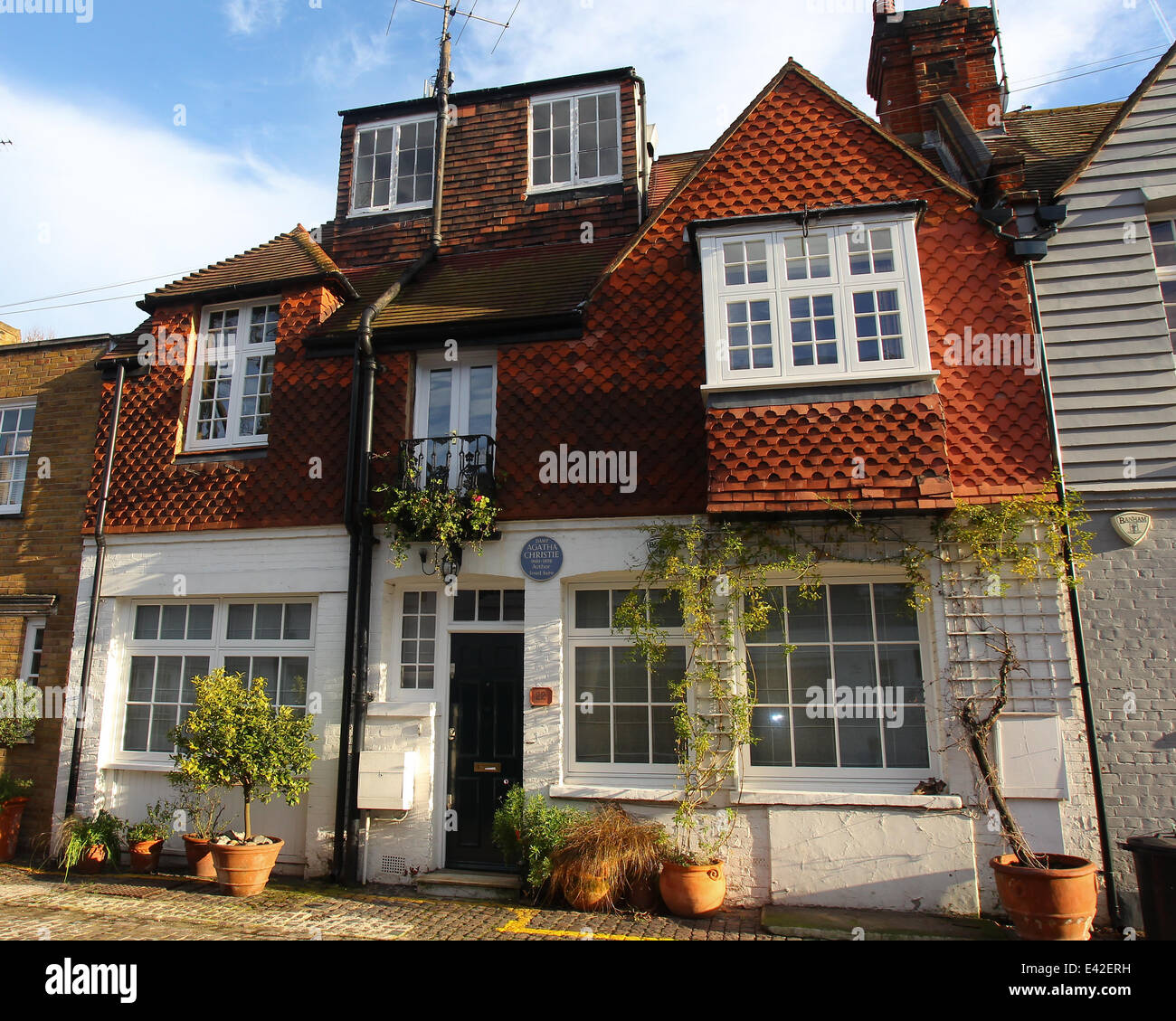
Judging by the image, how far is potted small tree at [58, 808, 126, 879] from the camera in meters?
8.80

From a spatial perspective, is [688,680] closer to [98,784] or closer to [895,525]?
[895,525]

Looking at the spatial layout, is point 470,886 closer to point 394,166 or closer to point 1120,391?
point 1120,391

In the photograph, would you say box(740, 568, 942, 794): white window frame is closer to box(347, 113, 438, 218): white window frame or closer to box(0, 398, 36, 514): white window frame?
box(347, 113, 438, 218): white window frame

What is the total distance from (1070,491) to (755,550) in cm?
305

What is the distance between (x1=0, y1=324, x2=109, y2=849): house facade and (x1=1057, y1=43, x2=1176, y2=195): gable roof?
12.5m

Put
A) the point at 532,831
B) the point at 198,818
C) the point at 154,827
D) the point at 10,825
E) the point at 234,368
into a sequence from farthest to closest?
1. the point at 234,368
2. the point at 10,825
3. the point at 154,827
4. the point at 198,818
5. the point at 532,831

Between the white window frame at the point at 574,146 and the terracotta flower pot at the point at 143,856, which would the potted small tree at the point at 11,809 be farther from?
the white window frame at the point at 574,146


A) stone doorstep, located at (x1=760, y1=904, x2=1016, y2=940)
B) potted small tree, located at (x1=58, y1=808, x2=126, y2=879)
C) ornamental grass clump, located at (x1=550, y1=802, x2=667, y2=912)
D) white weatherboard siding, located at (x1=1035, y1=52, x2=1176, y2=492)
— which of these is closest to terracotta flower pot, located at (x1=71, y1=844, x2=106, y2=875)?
potted small tree, located at (x1=58, y1=808, x2=126, y2=879)

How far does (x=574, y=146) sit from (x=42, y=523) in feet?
30.6

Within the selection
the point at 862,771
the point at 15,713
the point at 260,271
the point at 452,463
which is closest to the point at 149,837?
the point at 15,713

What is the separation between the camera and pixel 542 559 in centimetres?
862

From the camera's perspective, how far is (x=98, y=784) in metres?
9.45

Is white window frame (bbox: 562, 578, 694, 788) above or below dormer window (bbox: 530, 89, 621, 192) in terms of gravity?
Result: below
